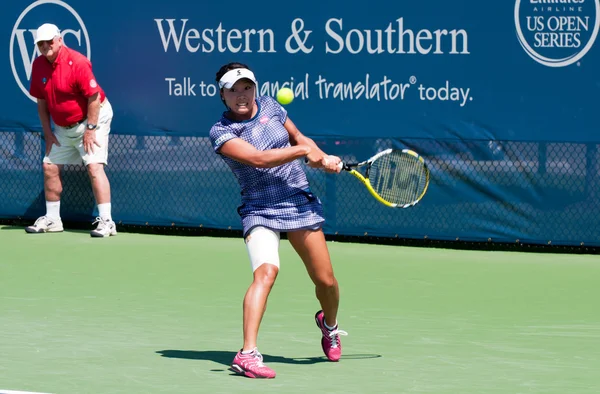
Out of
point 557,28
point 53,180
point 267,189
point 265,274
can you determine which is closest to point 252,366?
point 265,274

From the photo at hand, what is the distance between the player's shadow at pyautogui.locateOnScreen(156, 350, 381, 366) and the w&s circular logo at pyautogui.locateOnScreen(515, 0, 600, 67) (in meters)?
4.20

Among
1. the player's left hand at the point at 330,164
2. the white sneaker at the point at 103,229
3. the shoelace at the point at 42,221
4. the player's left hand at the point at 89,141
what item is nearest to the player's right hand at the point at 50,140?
the player's left hand at the point at 89,141

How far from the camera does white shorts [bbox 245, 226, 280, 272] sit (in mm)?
6035

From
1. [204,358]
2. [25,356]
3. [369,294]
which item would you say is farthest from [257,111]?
[369,294]

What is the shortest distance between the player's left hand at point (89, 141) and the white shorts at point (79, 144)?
0.04m

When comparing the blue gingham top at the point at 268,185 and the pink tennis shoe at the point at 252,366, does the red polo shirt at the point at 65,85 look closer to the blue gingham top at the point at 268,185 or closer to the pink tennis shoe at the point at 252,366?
the blue gingham top at the point at 268,185

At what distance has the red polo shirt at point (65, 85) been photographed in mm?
10531

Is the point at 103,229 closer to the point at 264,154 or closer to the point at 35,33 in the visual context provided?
the point at 35,33

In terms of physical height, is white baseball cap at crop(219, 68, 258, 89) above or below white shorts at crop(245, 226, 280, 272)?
above

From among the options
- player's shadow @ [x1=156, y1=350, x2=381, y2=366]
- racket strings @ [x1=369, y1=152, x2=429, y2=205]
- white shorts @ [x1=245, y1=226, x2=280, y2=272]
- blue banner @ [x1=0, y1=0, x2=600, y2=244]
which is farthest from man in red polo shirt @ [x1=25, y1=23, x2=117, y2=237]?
white shorts @ [x1=245, y1=226, x2=280, y2=272]

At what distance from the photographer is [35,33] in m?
11.2

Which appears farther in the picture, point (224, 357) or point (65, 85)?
point (65, 85)

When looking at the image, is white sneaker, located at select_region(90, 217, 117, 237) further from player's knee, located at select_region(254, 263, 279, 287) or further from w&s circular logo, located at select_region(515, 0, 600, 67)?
player's knee, located at select_region(254, 263, 279, 287)

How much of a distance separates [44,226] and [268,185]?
209 inches
